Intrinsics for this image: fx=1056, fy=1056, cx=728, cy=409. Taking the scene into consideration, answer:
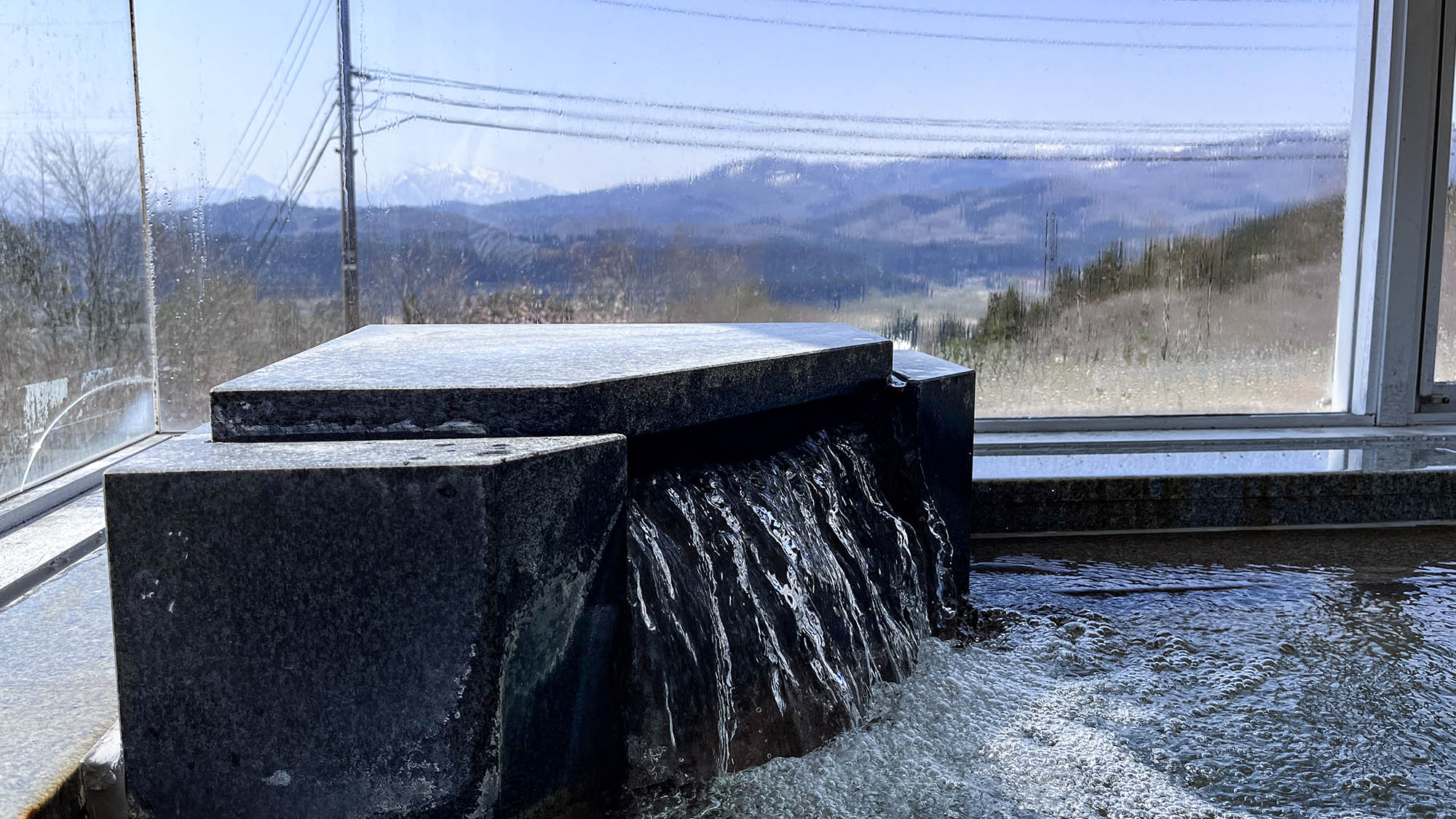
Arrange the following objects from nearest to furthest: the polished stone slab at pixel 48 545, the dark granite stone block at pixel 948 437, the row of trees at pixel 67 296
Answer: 1. the polished stone slab at pixel 48 545
2. the dark granite stone block at pixel 948 437
3. the row of trees at pixel 67 296

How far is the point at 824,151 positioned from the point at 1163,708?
2.88m

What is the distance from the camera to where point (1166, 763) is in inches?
69.4

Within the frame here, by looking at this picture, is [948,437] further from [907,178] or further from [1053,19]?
[1053,19]

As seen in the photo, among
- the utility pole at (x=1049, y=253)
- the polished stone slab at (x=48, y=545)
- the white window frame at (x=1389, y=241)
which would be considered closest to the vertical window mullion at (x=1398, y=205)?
the white window frame at (x=1389, y=241)

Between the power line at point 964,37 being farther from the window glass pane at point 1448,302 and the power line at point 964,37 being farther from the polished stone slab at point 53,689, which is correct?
the polished stone slab at point 53,689

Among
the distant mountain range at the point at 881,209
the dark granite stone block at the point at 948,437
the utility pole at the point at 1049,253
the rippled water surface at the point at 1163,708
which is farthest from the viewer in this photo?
the utility pole at the point at 1049,253

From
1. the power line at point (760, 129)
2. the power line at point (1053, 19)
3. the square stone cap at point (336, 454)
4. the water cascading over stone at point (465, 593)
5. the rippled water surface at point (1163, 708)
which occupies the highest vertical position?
the power line at point (1053, 19)

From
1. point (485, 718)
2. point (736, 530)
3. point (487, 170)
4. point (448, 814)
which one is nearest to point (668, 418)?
point (736, 530)

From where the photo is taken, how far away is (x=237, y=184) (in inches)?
156

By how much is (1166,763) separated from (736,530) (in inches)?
32.6

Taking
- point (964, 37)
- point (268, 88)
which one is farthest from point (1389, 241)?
point (268, 88)

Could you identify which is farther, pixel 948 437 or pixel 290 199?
pixel 290 199

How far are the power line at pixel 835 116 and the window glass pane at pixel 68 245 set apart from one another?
917 mm

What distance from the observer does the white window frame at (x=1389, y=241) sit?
4273 millimetres
